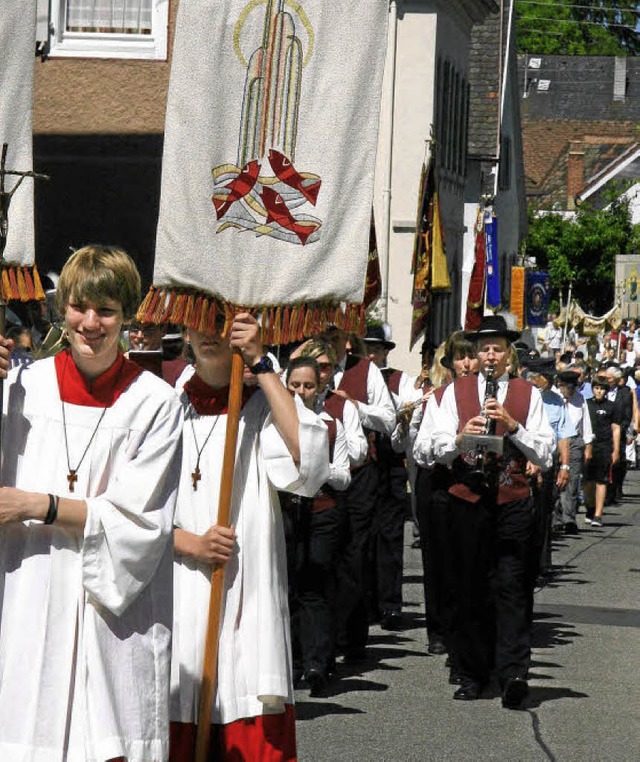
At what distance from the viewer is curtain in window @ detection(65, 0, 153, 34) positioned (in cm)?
2009

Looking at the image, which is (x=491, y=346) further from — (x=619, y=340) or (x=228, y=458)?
(x=619, y=340)

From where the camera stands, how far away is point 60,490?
17.3 ft

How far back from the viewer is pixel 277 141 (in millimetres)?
6684

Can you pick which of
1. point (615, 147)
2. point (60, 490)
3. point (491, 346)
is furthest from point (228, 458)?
point (615, 147)

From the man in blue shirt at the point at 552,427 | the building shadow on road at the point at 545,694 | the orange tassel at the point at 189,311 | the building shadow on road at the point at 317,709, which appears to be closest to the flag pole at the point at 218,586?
the orange tassel at the point at 189,311

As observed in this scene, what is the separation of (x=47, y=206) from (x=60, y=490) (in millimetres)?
15875

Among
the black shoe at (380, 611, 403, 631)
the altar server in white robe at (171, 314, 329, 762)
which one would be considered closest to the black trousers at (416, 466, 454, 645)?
the black shoe at (380, 611, 403, 631)

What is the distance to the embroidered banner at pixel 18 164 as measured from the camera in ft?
21.1

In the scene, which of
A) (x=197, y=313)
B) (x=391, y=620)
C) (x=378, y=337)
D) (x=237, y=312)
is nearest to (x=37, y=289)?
(x=197, y=313)

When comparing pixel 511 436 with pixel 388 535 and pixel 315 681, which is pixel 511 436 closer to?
pixel 315 681

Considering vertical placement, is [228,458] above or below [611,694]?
above

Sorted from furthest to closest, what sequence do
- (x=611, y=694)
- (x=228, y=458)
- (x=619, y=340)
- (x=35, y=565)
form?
(x=619, y=340), (x=611, y=694), (x=228, y=458), (x=35, y=565)

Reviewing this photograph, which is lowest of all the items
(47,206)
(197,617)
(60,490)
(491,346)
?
(197,617)

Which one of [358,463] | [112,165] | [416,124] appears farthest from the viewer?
[416,124]
